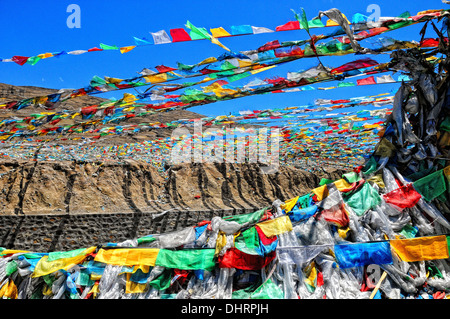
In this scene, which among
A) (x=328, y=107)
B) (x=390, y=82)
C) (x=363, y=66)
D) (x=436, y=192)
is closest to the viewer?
(x=436, y=192)

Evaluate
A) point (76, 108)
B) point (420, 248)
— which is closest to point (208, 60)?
point (420, 248)

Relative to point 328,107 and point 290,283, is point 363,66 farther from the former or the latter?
point 290,283

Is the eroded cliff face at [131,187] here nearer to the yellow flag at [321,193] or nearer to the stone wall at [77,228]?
the stone wall at [77,228]

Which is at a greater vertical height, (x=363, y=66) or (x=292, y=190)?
(x=363, y=66)

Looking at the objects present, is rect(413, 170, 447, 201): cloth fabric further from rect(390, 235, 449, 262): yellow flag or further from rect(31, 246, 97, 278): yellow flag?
rect(31, 246, 97, 278): yellow flag

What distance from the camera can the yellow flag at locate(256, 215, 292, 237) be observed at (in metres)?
4.41

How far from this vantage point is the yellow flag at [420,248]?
4109 millimetres

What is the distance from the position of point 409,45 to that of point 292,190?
39.8 feet

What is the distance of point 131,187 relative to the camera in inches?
491

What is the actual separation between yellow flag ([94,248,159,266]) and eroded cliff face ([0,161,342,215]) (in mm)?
6736

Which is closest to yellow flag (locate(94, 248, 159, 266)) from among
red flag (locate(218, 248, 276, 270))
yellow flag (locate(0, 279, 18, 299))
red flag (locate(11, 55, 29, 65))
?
red flag (locate(218, 248, 276, 270))
